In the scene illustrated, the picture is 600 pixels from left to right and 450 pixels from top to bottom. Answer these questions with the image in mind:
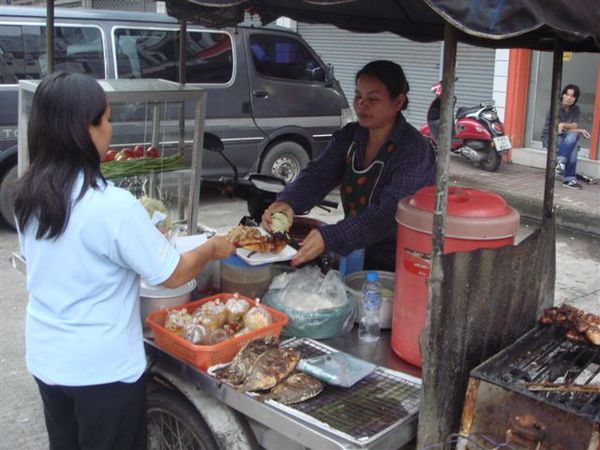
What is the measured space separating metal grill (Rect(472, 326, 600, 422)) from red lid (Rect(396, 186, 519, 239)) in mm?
400

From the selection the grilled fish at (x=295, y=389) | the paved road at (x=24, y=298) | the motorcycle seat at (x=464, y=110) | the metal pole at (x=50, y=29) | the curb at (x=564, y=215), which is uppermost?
the metal pole at (x=50, y=29)

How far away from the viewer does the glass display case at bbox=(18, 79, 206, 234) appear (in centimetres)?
301

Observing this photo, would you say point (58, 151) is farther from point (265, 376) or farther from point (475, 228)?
point (475, 228)

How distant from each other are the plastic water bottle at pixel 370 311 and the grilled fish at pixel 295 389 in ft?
1.42

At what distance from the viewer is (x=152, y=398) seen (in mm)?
2578

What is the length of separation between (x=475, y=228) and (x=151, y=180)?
5.63 feet

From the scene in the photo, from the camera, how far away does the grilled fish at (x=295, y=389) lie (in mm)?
2023

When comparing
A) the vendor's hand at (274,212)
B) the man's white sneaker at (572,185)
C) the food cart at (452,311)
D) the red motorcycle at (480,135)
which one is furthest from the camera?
the red motorcycle at (480,135)

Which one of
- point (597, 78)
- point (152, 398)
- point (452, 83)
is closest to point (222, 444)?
point (152, 398)

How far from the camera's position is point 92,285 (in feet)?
6.33

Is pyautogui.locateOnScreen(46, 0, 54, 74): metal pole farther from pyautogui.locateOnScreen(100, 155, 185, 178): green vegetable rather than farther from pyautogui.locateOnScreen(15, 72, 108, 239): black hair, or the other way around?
pyautogui.locateOnScreen(15, 72, 108, 239): black hair

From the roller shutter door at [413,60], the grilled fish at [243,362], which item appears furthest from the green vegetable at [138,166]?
the roller shutter door at [413,60]

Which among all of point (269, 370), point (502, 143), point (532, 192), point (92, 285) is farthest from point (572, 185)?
point (92, 285)

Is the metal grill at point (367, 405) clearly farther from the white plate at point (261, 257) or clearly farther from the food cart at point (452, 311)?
the white plate at point (261, 257)
